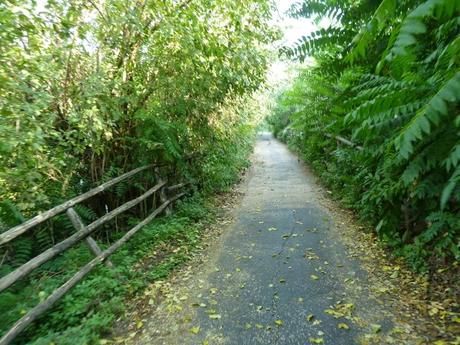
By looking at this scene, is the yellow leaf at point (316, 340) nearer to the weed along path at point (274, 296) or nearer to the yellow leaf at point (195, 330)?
the weed along path at point (274, 296)

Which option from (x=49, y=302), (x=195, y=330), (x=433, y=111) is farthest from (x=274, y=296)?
(x=433, y=111)

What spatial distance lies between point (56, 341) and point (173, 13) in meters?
4.08

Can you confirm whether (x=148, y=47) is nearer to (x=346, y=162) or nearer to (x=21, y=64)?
(x=21, y=64)

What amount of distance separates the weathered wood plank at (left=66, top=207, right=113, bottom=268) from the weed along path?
872 millimetres

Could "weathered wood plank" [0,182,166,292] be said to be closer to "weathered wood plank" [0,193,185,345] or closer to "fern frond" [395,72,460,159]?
"weathered wood plank" [0,193,185,345]

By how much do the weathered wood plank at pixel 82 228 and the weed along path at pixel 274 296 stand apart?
34.3 inches

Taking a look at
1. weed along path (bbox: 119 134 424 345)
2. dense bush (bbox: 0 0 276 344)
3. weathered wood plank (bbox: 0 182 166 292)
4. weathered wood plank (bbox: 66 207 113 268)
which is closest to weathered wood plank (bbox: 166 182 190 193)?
dense bush (bbox: 0 0 276 344)

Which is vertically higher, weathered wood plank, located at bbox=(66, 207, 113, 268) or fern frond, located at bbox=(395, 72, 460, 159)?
fern frond, located at bbox=(395, 72, 460, 159)

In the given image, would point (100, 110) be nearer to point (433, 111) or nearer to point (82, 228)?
point (82, 228)

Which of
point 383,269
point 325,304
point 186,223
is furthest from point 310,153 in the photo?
point 325,304

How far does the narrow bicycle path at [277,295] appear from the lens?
313 cm

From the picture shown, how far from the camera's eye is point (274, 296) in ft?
12.4

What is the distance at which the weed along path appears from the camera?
10.3ft

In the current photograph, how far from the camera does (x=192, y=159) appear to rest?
299 inches
